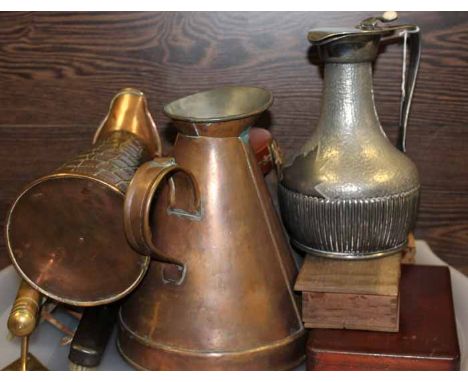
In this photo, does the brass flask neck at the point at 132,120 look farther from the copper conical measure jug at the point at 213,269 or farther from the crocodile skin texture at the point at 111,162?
the copper conical measure jug at the point at 213,269

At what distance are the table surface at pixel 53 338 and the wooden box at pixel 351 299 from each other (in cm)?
13

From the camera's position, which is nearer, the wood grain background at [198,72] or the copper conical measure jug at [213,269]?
the copper conical measure jug at [213,269]

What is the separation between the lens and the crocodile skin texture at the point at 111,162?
2.73 ft

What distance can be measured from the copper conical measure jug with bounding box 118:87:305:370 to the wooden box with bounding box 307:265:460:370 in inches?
2.1

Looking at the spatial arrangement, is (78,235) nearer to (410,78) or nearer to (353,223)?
(353,223)

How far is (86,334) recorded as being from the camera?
3.05 ft

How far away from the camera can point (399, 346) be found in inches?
33.5

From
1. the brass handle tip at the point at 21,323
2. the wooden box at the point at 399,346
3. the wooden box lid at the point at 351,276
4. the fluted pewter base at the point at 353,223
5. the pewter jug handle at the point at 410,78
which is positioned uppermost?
the pewter jug handle at the point at 410,78

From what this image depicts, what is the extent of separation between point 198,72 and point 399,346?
58cm

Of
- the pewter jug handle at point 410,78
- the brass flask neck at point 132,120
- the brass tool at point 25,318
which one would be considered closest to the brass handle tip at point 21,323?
the brass tool at point 25,318

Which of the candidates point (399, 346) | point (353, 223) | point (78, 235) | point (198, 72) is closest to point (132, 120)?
point (198, 72)

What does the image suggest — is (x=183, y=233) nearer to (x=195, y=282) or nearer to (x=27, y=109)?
(x=195, y=282)

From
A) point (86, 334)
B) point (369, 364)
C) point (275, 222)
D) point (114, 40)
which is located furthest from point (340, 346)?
point (114, 40)

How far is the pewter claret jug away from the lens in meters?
0.90
